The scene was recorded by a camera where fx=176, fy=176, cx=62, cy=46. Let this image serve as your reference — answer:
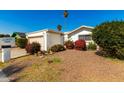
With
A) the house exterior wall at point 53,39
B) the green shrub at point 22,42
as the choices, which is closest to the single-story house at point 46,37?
the house exterior wall at point 53,39

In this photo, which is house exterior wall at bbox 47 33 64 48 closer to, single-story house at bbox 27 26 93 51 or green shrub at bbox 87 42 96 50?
single-story house at bbox 27 26 93 51

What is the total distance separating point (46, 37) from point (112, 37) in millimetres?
9148

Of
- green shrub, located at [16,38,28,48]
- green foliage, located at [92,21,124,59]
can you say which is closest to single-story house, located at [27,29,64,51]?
green shrub, located at [16,38,28,48]

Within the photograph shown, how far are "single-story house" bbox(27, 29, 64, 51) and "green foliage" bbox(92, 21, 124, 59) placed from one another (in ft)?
25.7

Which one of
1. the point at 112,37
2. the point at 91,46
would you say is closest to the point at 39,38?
the point at 91,46

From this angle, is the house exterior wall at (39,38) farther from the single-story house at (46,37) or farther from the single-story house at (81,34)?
the single-story house at (81,34)

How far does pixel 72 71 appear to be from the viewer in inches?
370

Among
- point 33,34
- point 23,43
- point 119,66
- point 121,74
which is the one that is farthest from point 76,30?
point 121,74

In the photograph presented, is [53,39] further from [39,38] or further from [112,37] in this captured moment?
[112,37]

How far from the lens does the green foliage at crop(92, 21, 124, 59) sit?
40.4 ft
